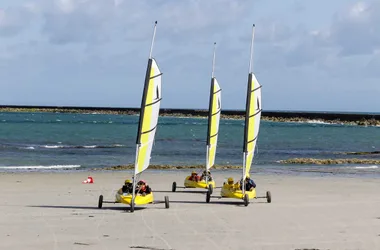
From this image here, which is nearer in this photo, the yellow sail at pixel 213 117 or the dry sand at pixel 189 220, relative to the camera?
the dry sand at pixel 189 220

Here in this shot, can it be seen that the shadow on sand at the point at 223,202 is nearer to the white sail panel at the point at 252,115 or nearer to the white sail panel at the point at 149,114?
the white sail panel at the point at 252,115

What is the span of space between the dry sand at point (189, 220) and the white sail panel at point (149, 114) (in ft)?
4.32

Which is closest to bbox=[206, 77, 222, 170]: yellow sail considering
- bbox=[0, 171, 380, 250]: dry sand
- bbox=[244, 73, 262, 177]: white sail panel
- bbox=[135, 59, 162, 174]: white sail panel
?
bbox=[0, 171, 380, 250]: dry sand

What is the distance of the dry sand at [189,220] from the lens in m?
13.4

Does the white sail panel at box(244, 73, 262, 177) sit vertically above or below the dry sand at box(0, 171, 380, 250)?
above

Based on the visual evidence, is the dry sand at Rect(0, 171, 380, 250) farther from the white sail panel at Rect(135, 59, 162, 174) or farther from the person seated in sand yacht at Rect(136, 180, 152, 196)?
the white sail panel at Rect(135, 59, 162, 174)

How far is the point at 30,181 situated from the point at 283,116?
154 m

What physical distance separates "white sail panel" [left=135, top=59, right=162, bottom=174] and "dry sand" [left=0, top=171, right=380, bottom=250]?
4.32ft

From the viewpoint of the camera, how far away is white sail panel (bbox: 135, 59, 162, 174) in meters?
17.4

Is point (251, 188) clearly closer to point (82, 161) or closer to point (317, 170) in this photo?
point (317, 170)

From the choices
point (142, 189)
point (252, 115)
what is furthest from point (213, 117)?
point (142, 189)

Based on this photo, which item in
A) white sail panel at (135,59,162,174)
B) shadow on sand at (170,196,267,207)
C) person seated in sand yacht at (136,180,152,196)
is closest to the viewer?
white sail panel at (135,59,162,174)

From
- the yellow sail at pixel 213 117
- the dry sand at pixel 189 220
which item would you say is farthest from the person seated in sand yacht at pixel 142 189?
the yellow sail at pixel 213 117

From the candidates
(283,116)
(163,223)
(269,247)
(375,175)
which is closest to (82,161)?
(375,175)
